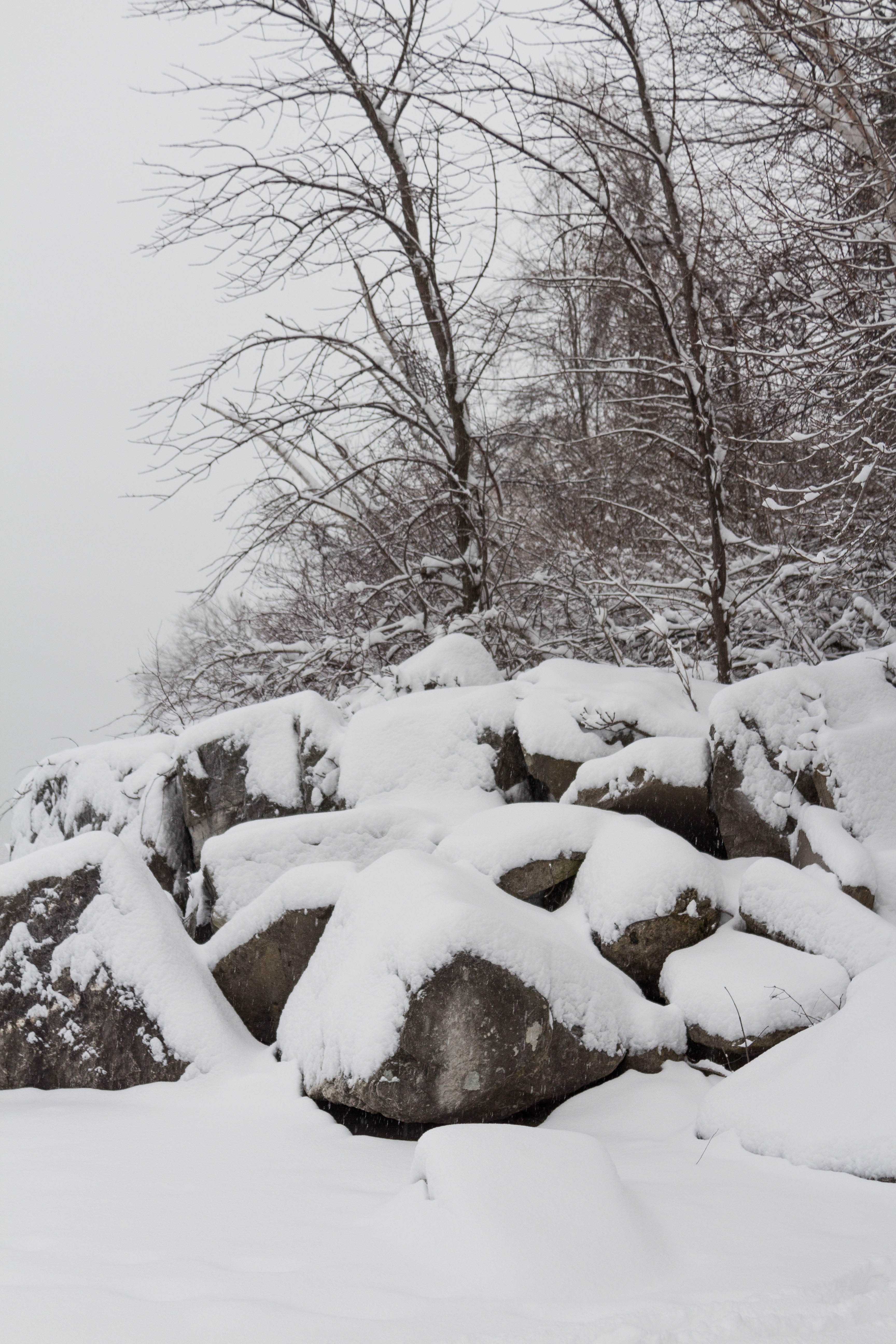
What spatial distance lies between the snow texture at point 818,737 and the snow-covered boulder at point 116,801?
3306 mm

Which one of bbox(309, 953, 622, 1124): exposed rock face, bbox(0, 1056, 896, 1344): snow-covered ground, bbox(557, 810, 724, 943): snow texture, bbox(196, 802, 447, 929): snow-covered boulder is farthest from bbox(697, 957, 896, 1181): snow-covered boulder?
bbox(196, 802, 447, 929): snow-covered boulder

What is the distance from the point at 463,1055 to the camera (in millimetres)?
3129

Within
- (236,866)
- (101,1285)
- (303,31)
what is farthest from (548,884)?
(303,31)

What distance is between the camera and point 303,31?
5.95 m

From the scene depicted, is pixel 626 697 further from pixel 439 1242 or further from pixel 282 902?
pixel 439 1242

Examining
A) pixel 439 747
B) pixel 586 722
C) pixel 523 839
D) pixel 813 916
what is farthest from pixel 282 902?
pixel 813 916

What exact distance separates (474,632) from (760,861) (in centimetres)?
303

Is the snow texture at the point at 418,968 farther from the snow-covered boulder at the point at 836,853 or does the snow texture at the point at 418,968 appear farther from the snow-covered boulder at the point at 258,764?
the snow-covered boulder at the point at 258,764

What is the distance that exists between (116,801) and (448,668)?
7.67 ft

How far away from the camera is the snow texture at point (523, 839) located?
411 cm

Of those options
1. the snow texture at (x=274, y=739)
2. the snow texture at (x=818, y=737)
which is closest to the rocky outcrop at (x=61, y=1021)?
the snow texture at (x=274, y=739)

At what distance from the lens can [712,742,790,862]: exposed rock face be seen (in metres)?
4.27

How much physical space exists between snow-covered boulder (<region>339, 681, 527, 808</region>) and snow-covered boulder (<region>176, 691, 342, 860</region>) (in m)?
0.19

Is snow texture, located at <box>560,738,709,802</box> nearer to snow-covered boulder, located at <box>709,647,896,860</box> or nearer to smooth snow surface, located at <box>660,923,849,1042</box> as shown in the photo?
snow-covered boulder, located at <box>709,647,896,860</box>
